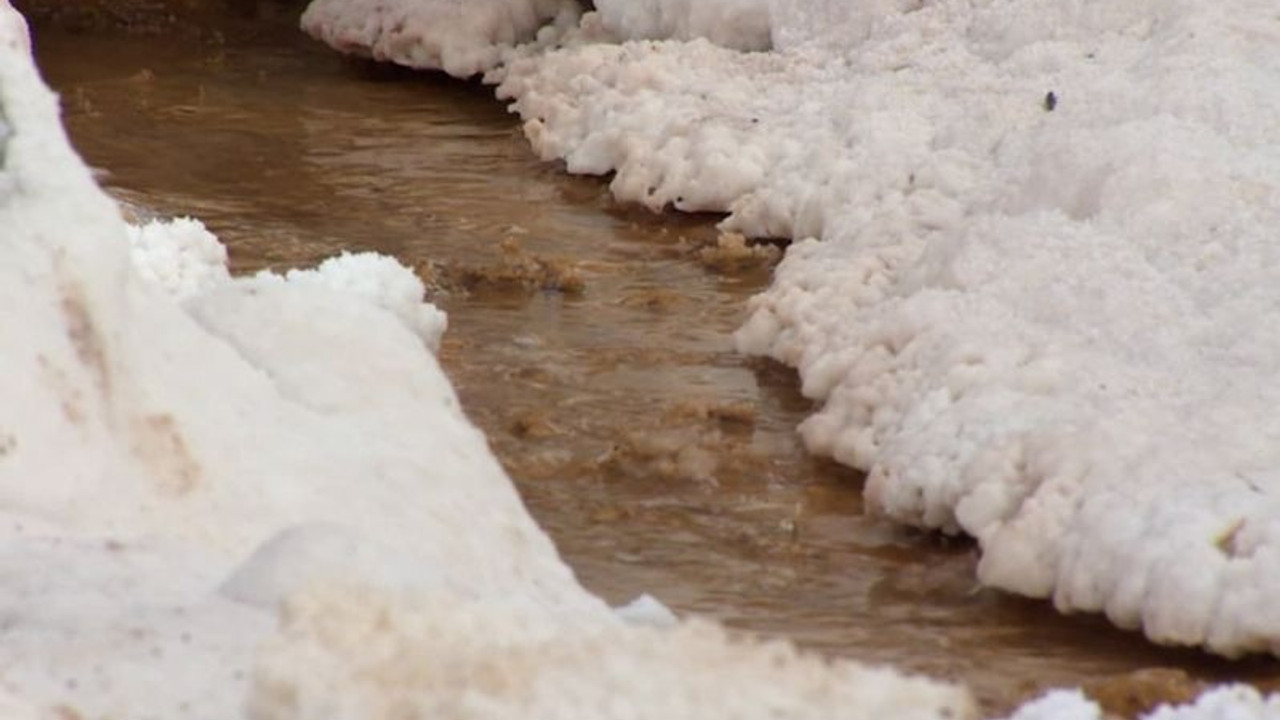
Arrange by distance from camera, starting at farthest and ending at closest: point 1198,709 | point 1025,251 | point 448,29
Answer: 1. point 448,29
2. point 1025,251
3. point 1198,709

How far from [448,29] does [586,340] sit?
378cm

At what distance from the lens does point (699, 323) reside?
705 cm

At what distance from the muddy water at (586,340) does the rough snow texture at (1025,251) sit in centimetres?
12

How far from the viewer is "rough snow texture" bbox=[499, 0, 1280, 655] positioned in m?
5.12

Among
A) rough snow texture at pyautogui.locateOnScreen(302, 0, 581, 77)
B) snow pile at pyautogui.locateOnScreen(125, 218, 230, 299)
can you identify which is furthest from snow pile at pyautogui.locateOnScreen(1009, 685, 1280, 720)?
rough snow texture at pyautogui.locateOnScreen(302, 0, 581, 77)

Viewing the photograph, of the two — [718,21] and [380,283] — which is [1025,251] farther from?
[718,21]

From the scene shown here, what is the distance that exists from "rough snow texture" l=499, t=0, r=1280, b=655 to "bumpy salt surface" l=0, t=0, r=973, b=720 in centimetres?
135

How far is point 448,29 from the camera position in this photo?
10.4 metres

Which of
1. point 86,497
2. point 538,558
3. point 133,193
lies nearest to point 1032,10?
point 133,193

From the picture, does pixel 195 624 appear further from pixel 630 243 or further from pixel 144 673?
pixel 630 243

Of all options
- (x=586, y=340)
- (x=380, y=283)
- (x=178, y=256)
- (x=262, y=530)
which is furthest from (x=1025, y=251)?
(x=262, y=530)

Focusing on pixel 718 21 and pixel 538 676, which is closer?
pixel 538 676

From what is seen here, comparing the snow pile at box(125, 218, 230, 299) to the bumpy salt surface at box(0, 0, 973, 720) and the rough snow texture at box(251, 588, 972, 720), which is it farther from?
the rough snow texture at box(251, 588, 972, 720)

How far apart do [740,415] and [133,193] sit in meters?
2.83
